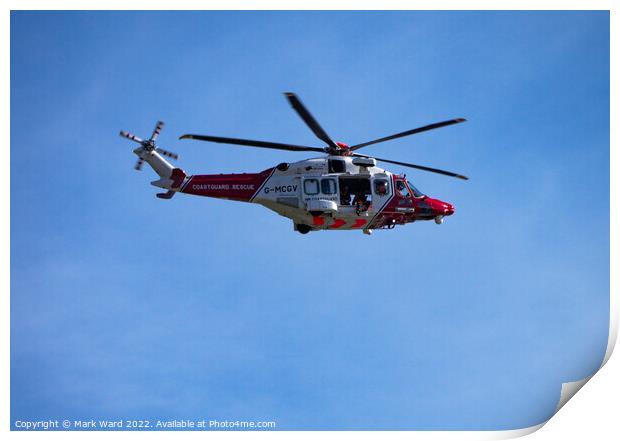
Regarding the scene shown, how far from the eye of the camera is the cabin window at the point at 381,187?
28.2 metres

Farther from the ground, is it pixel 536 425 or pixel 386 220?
pixel 386 220

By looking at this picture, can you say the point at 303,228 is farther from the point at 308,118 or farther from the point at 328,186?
the point at 308,118

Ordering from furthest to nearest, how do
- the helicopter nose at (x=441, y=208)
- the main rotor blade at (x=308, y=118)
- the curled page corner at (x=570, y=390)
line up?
the helicopter nose at (x=441, y=208) → the curled page corner at (x=570, y=390) → the main rotor blade at (x=308, y=118)

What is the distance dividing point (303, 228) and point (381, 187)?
2614 millimetres

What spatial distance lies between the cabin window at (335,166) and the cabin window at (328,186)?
1.08ft

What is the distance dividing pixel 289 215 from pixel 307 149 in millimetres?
2038

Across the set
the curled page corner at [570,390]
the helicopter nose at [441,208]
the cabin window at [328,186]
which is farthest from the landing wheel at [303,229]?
the curled page corner at [570,390]

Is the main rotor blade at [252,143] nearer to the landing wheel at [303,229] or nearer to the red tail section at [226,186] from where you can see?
the red tail section at [226,186]

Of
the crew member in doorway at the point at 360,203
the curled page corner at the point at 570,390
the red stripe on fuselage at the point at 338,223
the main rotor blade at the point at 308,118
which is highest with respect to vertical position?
the main rotor blade at the point at 308,118
